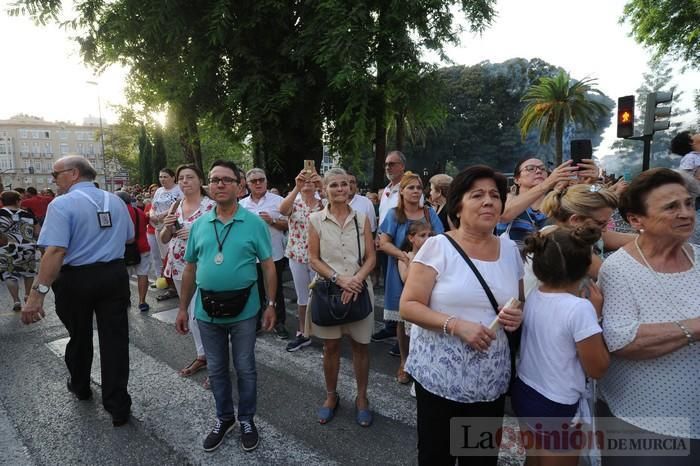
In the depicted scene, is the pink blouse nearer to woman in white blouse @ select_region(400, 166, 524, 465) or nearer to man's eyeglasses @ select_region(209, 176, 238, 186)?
man's eyeglasses @ select_region(209, 176, 238, 186)

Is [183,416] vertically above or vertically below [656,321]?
below

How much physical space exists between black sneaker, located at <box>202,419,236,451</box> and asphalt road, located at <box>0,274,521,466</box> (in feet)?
0.16

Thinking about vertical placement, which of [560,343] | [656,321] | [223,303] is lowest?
[223,303]

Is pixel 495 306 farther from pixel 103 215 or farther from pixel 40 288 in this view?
pixel 40 288

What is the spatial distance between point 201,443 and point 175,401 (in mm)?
791

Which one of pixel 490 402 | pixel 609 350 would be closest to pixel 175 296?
pixel 490 402

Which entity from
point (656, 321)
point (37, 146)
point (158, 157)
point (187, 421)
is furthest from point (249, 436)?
point (37, 146)

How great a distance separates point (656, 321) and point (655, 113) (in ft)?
27.4

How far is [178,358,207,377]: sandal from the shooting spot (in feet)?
13.3

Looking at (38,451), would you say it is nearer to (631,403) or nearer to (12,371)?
(12,371)

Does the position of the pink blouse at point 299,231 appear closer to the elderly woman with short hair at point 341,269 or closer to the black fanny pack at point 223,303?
the elderly woman with short hair at point 341,269

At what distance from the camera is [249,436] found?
2.88 meters

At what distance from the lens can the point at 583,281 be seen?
5.76ft

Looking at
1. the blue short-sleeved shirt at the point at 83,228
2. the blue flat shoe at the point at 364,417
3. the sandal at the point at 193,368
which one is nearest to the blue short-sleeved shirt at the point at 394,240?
the blue flat shoe at the point at 364,417
